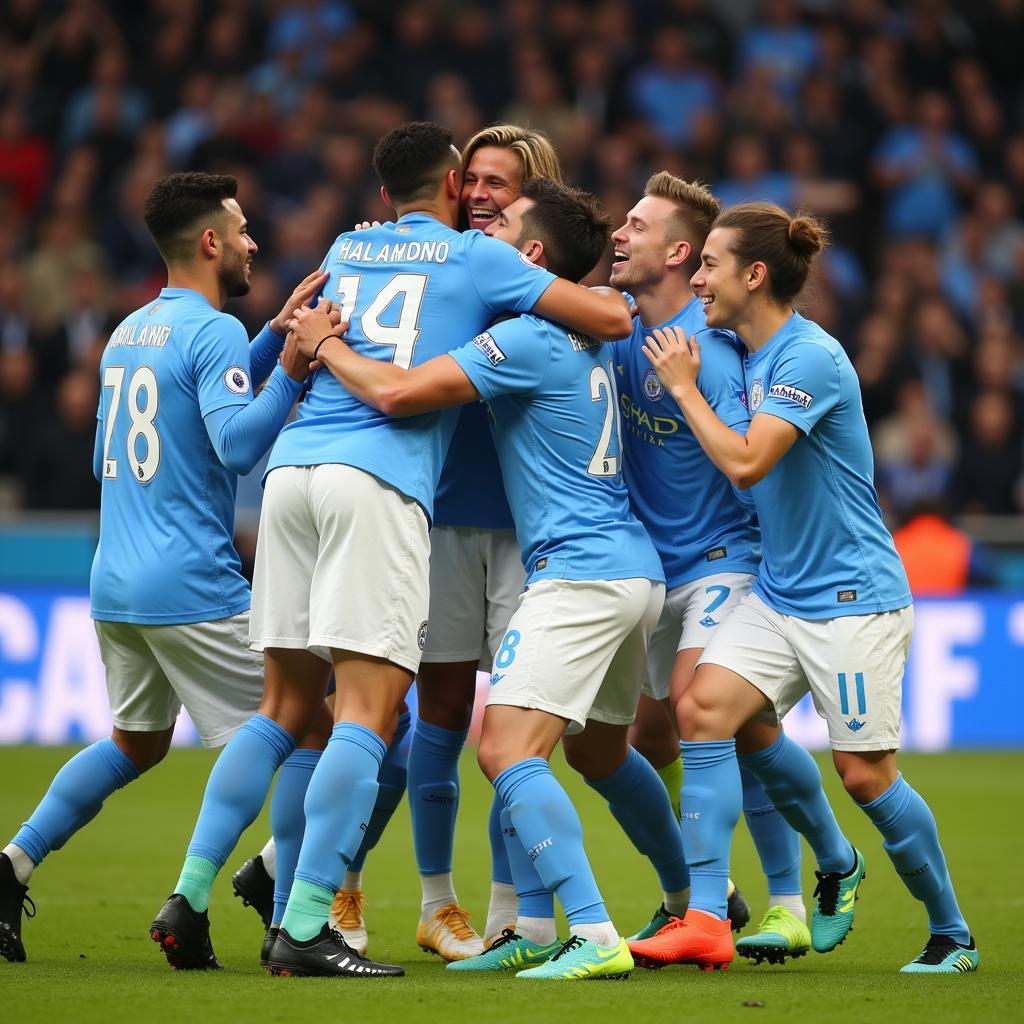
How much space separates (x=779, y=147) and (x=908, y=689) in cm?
542

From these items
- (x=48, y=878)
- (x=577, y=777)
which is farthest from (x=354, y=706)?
(x=577, y=777)

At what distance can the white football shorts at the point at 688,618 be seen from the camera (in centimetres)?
535

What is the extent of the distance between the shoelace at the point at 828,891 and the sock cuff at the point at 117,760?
87.0 inches

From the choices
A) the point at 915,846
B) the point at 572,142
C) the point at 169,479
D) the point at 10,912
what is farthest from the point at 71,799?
the point at 572,142

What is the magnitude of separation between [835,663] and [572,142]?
10377 mm

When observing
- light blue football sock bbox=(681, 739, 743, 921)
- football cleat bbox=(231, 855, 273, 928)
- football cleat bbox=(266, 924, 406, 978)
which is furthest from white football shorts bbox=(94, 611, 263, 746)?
light blue football sock bbox=(681, 739, 743, 921)

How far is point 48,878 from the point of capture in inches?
284

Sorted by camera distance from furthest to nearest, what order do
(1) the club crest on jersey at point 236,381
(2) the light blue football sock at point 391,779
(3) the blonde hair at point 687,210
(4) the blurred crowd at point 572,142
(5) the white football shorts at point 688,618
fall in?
1. (4) the blurred crowd at point 572,142
2. (2) the light blue football sock at point 391,779
3. (3) the blonde hair at point 687,210
4. (5) the white football shorts at point 688,618
5. (1) the club crest on jersey at point 236,381

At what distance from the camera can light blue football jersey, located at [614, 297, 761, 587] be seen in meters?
5.48

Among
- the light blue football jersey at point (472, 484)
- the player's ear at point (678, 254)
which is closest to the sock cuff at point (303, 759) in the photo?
the light blue football jersey at point (472, 484)

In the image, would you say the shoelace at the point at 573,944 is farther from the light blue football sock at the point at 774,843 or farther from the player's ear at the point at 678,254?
the player's ear at the point at 678,254

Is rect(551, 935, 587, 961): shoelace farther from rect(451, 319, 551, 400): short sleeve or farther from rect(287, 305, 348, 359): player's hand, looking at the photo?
rect(287, 305, 348, 359): player's hand

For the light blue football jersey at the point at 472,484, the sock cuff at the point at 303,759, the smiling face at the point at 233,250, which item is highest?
the smiling face at the point at 233,250

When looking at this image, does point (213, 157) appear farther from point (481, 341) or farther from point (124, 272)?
point (481, 341)
